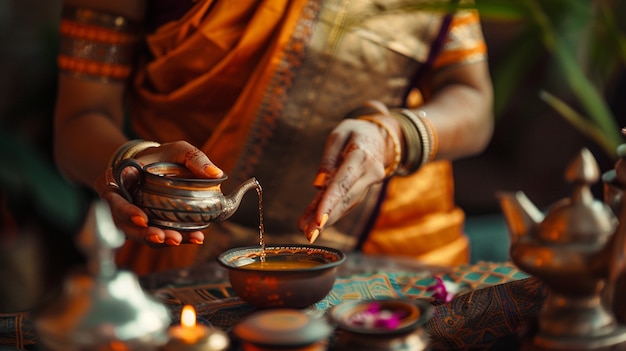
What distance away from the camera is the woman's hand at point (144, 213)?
1094 mm

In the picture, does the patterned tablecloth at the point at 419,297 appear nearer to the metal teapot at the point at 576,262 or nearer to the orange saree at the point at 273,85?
the metal teapot at the point at 576,262

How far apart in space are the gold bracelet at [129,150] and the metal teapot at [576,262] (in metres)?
0.74

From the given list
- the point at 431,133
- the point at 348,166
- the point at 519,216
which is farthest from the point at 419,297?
the point at 431,133

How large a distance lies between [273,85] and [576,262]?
0.93 metres

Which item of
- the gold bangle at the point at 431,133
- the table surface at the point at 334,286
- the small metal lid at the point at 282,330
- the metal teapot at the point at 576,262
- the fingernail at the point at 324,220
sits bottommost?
the table surface at the point at 334,286

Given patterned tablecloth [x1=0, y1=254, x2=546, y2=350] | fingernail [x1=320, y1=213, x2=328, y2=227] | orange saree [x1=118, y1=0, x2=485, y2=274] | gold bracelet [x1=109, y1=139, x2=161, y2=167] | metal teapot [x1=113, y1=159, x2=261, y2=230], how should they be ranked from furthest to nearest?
1. orange saree [x1=118, y1=0, x2=485, y2=274]
2. gold bracelet [x1=109, y1=139, x2=161, y2=167]
3. fingernail [x1=320, y1=213, x2=328, y2=227]
4. metal teapot [x1=113, y1=159, x2=261, y2=230]
5. patterned tablecloth [x1=0, y1=254, x2=546, y2=350]

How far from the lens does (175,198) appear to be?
3.49 feet

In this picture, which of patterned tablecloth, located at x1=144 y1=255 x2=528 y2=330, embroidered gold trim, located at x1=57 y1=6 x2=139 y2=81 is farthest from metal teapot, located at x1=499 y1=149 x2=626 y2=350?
embroidered gold trim, located at x1=57 y1=6 x2=139 y2=81

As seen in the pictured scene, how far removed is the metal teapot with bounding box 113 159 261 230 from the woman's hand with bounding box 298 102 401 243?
15 centimetres

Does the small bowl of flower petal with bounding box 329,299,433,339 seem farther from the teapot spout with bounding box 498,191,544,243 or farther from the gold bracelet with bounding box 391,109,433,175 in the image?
the gold bracelet with bounding box 391,109,433,175

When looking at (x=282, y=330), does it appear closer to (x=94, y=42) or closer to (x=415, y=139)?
(x=415, y=139)

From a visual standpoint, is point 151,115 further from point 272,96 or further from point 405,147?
point 405,147

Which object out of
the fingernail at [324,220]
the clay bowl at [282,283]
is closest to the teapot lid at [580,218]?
the clay bowl at [282,283]

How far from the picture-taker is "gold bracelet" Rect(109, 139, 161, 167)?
133 cm
